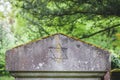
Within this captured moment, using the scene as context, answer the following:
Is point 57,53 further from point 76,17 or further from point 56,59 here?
point 76,17

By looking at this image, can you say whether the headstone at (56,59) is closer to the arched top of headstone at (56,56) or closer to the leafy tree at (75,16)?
the arched top of headstone at (56,56)

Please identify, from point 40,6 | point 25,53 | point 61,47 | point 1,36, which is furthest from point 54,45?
point 1,36

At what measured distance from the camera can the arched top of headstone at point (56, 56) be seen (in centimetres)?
287

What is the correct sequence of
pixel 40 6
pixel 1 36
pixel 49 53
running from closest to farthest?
pixel 49 53 → pixel 40 6 → pixel 1 36

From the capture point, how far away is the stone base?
115 inches

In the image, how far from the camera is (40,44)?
288cm

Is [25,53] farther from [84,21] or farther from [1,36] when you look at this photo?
[1,36]

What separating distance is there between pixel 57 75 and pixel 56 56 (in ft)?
0.60

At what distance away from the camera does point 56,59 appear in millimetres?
2879

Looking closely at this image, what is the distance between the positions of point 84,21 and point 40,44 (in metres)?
5.93

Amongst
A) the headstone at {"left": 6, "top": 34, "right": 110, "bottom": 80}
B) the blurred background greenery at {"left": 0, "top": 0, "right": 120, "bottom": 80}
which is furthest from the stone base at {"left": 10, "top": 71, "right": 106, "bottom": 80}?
the blurred background greenery at {"left": 0, "top": 0, "right": 120, "bottom": 80}

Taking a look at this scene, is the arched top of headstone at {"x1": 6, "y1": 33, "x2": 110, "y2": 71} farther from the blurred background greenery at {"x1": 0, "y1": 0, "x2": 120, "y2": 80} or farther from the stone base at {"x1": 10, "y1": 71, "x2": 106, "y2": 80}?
the blurred background greenery at {"x1": 0, "y1": 0, "x2": 120, "y2": 80}

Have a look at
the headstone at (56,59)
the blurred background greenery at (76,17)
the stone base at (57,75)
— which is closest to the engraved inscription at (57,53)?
the headstone at (56,59)

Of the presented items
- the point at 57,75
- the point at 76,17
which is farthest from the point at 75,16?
the point at 57,75
